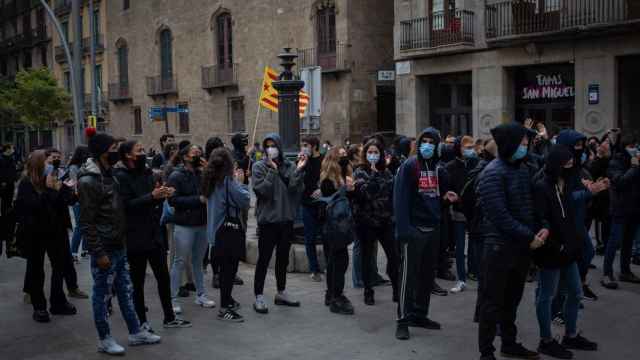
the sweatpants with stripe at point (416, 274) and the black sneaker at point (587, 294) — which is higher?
the sweatpants with stripe at point (416, 274)

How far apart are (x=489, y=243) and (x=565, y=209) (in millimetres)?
761

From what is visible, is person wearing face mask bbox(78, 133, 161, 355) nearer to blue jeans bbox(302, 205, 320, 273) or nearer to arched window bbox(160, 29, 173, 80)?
blue jeans bbox(302, 205, 320, 273)

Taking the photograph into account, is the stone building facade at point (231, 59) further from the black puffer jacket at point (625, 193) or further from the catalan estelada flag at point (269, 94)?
the black puffer jacket at point (625, 193)

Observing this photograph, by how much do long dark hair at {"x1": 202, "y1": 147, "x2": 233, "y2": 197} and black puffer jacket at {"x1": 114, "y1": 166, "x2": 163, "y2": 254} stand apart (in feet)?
2.27

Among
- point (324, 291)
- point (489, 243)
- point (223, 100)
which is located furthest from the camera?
point (223, 100)

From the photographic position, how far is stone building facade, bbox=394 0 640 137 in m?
17.8

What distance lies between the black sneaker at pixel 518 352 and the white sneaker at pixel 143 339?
10.3ft

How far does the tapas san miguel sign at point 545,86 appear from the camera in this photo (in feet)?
62.8

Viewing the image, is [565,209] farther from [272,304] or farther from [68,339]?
[68,339]

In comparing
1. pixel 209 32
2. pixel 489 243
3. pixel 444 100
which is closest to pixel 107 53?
pixel 209 32

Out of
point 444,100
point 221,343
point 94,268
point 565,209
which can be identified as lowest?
point 221,343

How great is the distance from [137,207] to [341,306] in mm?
2412

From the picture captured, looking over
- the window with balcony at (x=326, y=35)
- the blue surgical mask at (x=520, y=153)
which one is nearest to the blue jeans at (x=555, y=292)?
the blue surgical mask at (x=520, y=153)

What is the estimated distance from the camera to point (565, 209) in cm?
596
